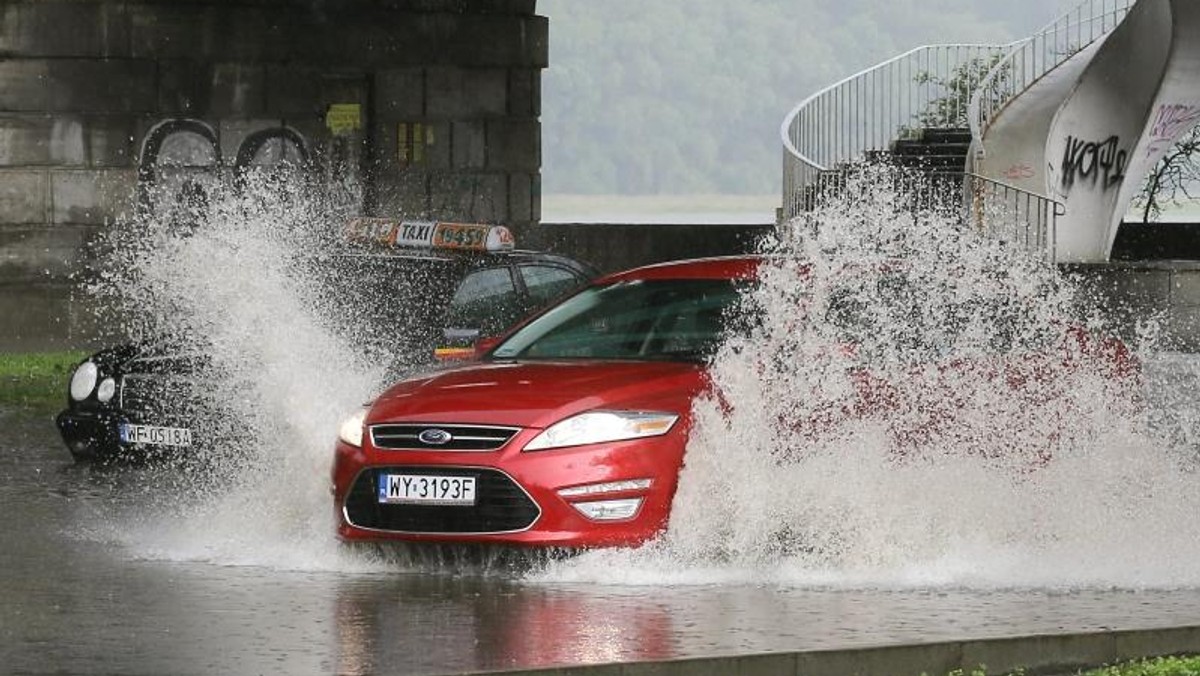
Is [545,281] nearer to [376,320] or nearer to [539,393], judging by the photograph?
[376,320]

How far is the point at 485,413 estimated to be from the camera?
10930mm

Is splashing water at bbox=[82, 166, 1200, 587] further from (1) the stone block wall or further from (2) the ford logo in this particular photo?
(1) the stone block wall

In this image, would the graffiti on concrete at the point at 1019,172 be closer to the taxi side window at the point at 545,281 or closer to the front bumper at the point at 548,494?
the taxi side window at the point at 545,281

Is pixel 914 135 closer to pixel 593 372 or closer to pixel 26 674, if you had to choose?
pixel 593 372

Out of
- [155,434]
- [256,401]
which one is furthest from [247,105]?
[256,401]

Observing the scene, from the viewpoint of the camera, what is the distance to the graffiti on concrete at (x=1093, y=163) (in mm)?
35281

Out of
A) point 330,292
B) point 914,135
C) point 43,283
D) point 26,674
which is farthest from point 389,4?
point 26,674

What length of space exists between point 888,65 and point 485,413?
29033 mm

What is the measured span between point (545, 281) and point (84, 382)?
13.5 feet

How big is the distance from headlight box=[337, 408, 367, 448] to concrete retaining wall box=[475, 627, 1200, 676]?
3.25 metres

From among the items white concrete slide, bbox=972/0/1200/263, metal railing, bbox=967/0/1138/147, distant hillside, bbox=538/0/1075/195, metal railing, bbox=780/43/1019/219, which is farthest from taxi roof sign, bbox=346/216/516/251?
distant hillside, bbox=538/0/1075/195

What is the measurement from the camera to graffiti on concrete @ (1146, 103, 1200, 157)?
113ft

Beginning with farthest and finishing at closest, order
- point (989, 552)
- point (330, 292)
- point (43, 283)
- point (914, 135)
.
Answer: point (914, 135)
point (43, 283)
point (330, 292)
point (989, 552)

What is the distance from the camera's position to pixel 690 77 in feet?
268
